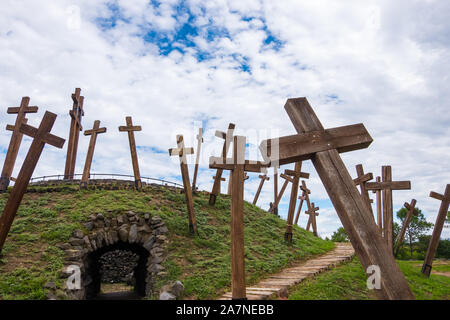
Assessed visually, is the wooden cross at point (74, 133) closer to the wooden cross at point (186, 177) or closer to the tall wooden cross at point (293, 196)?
the wooden cross at point (186, 177)

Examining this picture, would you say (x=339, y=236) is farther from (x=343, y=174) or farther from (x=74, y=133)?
(x=343, y=174)

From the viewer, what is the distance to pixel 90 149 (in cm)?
1527

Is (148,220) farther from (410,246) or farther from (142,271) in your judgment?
(410,246)

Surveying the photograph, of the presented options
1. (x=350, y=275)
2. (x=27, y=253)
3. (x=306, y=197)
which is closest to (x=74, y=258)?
(x=27, y=253)

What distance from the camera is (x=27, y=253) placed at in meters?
9.68

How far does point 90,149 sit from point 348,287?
1312cm

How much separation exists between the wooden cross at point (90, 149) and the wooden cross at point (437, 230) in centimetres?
1528

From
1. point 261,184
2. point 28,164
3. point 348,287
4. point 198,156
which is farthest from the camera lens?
Answer: point 261,184

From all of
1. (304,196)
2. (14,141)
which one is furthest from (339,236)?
(14,141)

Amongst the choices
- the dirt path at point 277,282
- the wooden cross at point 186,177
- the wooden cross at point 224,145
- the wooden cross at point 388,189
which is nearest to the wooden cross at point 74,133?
the wooden cross at point 186,177

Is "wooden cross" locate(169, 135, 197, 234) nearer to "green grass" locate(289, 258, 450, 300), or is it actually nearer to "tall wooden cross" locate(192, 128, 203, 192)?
"tall wooden cross" locate(192, 128, 203, 192)

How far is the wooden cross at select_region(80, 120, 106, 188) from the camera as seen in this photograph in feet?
48.2

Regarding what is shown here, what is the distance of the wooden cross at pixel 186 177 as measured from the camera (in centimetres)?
1278
